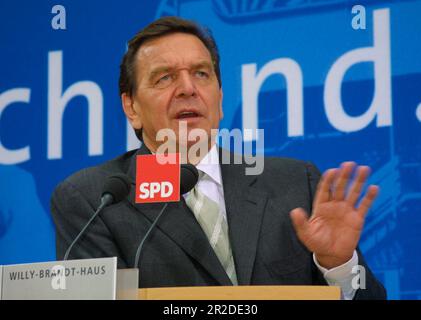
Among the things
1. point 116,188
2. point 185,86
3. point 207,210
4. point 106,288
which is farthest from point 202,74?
point 106,288

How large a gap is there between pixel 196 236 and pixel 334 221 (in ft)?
1.66

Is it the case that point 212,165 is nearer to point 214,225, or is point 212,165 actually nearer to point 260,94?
point 214,225

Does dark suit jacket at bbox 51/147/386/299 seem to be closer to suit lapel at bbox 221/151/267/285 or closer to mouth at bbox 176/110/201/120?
suit lapel at bbox 221/151/267/285

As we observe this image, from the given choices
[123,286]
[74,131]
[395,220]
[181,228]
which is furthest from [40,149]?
[123,286]

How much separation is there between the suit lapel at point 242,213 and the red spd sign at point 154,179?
0.51m

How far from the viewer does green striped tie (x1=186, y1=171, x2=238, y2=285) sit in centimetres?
262

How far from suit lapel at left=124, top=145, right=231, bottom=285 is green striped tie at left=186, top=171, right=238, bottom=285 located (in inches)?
1.4

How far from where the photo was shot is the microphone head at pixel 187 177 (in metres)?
2.33

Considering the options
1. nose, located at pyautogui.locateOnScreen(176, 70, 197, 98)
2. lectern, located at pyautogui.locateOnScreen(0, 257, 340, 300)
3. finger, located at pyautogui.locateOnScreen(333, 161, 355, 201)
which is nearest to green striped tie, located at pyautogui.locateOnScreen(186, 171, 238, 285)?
nose, located at pyautogui.locateOnScreen(176, 70, 197, 98)

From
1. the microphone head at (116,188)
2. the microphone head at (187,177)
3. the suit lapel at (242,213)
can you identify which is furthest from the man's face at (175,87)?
the microphone head at (116,188)

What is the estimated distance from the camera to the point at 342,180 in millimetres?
2254

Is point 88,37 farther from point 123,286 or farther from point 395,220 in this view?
point 123,286

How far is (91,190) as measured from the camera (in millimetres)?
2785

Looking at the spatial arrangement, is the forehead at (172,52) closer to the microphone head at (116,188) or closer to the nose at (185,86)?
the nose at (185,86)
